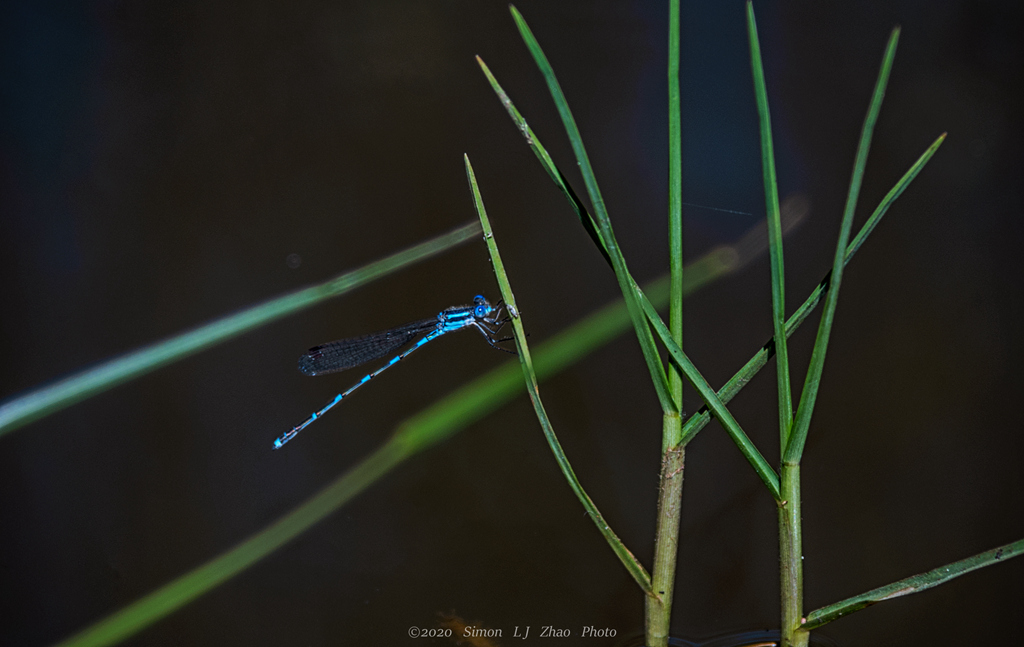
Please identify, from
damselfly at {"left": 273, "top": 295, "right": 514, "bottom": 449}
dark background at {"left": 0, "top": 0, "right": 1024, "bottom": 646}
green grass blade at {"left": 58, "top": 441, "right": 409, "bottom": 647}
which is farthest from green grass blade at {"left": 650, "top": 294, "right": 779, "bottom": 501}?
green grass blade at {"left": 58, "top": 441, "right": 409, "bottom": 647}

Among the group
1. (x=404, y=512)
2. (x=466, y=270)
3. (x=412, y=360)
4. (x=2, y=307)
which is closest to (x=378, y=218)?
(x=466, y=270)

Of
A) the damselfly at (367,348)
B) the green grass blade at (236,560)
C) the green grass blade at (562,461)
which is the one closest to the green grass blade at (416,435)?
the green grass blade at (236,560)

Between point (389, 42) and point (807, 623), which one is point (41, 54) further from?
point (807, 623)

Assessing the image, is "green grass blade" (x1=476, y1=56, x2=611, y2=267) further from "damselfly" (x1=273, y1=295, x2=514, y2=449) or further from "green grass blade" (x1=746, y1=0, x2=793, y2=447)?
"damselfly" (x1=273, y1=295, x2=514, y2=449)

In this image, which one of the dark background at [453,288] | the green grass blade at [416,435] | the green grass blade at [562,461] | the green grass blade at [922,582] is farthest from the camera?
the green grass blade at [416,435]

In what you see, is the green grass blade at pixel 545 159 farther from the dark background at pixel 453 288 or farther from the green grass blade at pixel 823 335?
the dark background at pixel 453 288

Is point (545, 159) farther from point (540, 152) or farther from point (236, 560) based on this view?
point (236, 560)
